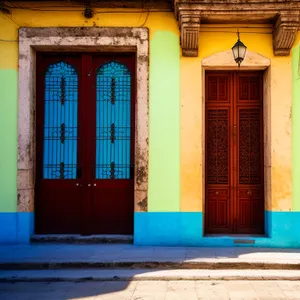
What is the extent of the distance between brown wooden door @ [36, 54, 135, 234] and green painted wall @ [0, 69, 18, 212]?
49 cm

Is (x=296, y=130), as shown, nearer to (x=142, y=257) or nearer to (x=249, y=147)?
(x=249, y=147)

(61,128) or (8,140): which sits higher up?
(61,128)

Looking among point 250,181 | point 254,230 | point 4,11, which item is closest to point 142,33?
point 4,11

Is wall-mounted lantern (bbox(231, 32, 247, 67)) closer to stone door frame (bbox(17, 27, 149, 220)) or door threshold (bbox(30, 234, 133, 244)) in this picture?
stone door frame (bbox(17, 27, 149, 220))

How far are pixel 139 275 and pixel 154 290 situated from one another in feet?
1.96

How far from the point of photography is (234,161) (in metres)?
8.68

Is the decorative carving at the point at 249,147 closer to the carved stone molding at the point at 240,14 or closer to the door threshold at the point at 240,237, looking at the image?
the door threshold at the point at 240,237

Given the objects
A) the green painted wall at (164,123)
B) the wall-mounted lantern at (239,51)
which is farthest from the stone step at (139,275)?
the wall-mounted lantern at (239,51)

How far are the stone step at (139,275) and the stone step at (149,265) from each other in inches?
5.2

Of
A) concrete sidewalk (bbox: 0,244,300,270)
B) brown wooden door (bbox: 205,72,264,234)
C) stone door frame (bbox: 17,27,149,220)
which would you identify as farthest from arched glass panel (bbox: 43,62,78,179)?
brown wooden door (bbox: 205,72,264,234)

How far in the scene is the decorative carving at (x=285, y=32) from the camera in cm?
790

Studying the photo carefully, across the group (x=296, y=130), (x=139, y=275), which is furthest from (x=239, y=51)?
(x=139, y=275)

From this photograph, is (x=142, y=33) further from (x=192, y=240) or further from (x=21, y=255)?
(x=21, y=255)

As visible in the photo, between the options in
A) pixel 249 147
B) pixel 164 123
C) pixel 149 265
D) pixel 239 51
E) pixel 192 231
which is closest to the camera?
pixel 149 265
